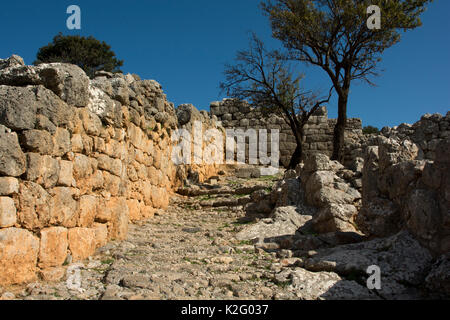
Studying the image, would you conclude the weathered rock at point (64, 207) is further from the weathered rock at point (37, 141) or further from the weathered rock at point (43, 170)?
the weathered rock at point (37, 141)

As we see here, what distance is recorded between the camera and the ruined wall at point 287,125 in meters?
17.9

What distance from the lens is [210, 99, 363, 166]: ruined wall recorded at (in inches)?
706

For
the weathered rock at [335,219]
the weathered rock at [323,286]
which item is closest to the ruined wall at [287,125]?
the weathered rock at [335,219]

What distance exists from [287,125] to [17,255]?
1596cm

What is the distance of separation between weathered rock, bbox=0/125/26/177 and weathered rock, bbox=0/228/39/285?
54cm

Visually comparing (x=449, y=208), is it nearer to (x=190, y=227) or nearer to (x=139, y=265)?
(x=139, y=265)

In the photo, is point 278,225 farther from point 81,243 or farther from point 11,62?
point 11,62

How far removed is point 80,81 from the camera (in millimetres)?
5031

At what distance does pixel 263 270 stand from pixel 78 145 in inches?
108

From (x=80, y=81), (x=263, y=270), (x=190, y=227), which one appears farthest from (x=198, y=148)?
(x=263, y=270)

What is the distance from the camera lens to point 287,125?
18.7 metres

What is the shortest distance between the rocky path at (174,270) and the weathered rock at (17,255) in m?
0.14

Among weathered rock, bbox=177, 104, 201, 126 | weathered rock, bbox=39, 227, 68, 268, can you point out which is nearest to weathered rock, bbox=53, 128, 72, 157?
weathered rock, bbox=39, 227, 68, 268

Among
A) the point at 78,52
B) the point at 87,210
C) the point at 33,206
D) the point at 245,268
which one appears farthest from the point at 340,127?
the point at 78,52
